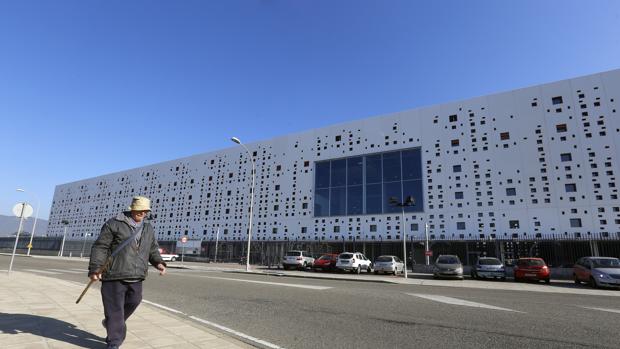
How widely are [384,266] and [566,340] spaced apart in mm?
19533

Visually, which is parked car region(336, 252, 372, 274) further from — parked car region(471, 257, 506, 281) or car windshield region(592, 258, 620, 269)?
car windshield region(592, 258, 620, 269)

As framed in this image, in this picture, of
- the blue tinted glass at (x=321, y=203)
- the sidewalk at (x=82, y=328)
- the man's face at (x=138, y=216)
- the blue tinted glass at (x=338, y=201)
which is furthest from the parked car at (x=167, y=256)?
the man's face at (x=138, y=216)

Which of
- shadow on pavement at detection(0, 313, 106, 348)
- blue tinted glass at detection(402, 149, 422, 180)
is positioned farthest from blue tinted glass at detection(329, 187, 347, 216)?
shadow on pavement at detection(0, 313, 106, 348)

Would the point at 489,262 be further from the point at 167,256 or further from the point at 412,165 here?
the point at 167,256

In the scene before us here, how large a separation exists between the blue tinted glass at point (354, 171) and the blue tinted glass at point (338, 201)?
153cm

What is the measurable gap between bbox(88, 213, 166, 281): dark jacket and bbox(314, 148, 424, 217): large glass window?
115 feet

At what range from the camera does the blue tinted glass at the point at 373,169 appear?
40156mm

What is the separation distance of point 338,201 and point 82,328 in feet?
123

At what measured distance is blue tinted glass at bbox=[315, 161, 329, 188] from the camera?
43469 mm

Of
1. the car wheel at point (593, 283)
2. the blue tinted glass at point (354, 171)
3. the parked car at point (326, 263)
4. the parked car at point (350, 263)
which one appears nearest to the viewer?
the car wheel at point (593, 283)

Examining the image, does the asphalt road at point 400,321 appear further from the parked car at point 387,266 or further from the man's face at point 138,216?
the parked car at point 387,266

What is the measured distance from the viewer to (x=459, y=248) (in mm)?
33156

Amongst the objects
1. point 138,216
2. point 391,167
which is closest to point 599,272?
point 138,216

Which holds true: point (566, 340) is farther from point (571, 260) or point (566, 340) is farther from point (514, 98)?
point (514, 98)
